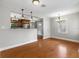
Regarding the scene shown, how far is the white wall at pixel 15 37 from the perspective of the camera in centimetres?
389

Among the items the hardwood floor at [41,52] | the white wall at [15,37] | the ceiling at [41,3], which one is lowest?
the hardwood floor at [41,52]

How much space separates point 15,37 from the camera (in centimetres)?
456

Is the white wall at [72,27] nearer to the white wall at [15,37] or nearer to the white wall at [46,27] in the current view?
the white wall at [46,27]

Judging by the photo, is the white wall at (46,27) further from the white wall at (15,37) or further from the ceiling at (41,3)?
the ceiling at (41,3)

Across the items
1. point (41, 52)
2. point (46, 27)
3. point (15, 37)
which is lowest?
point (41, 52)

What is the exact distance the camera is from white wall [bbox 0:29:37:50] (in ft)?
12.8

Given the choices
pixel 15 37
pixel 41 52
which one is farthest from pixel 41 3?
pixel 15 37

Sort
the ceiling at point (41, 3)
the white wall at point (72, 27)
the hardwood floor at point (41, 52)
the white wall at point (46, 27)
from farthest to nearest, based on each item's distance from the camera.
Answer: the white wall at point (46, 27)
the white wall at point (72, 27)
the ceiling at point (41, 3)
the hardwood floor at point (41, 52)

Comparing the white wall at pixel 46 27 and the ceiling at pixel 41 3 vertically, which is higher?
the ceiling at pixel 41 3

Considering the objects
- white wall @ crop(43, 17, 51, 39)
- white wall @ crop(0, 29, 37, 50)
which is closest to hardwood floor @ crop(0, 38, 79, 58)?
white wall @ crop(0, 29, 37, 50)

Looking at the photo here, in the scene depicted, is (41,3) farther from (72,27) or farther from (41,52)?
(72,27)

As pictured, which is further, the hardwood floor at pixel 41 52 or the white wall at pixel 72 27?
the white wall at pixel 72 27

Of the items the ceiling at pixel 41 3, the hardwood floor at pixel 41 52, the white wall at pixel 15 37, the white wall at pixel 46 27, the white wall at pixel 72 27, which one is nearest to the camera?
the hardwood floor at pixel 41 52

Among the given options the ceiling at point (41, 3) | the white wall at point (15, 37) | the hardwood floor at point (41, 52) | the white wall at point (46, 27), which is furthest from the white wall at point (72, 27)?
the white wall at point (15, 37)
